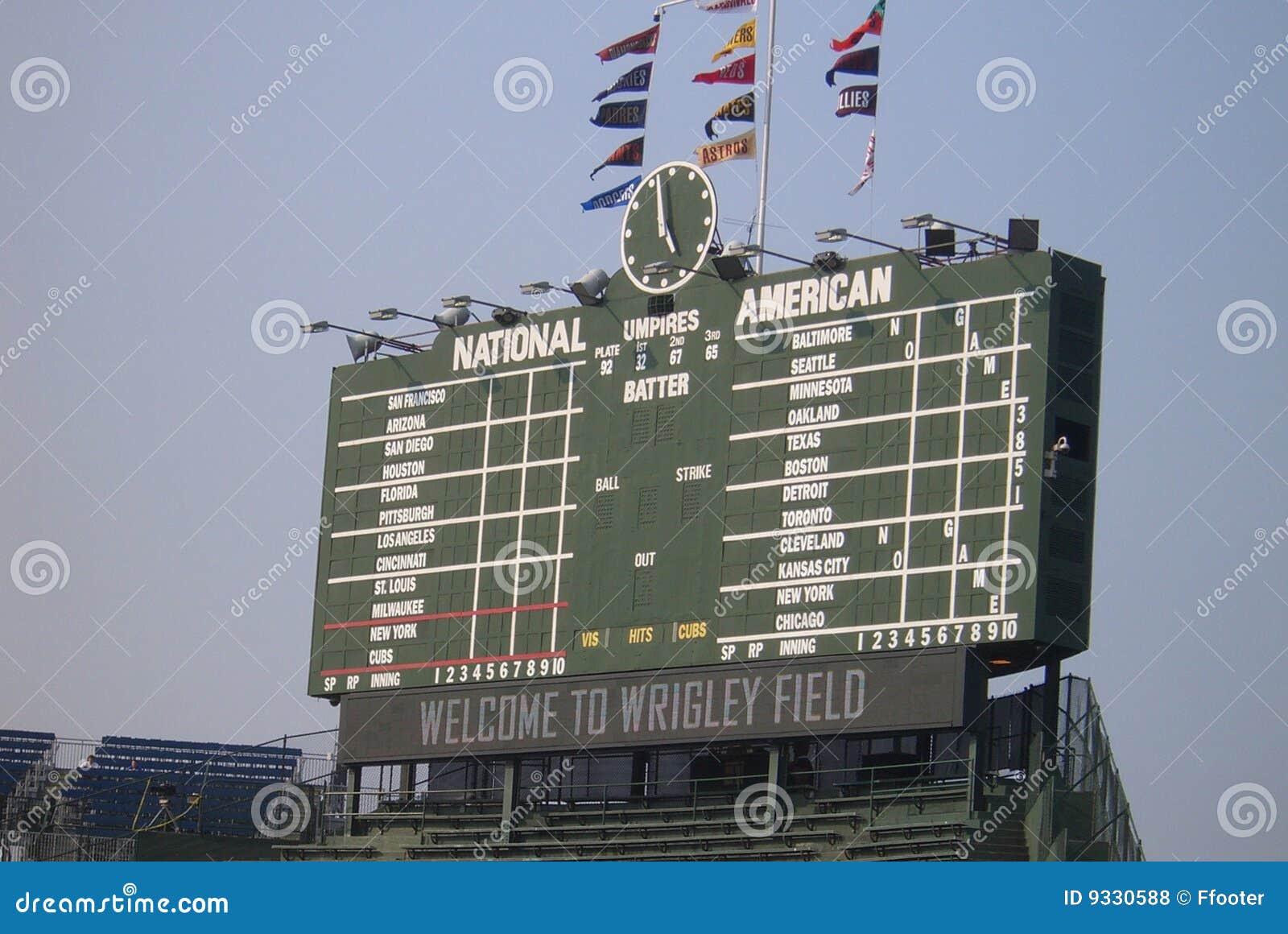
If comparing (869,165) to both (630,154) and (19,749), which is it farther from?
(19,749)

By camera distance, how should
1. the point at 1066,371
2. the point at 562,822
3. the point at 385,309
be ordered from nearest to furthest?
A: the point at 1066,371 → the point at 562,822 → the point at 385,309

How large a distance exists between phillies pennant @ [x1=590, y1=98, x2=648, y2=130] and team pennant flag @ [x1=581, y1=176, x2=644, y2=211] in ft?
2.89

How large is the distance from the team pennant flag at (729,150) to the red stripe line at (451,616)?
469 cm

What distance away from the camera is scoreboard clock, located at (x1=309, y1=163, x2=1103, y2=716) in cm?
1977

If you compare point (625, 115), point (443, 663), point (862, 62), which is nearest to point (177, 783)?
point (443, 663)

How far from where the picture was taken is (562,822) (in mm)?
23297

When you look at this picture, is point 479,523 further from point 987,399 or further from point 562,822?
point 987,399

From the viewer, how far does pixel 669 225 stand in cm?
2292

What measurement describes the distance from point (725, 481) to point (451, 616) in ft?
11.9

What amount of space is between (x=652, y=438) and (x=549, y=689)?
2.70 metres

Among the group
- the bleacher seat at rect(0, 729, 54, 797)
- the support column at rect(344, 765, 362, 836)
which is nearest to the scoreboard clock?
the support column at rect(344, 765, 362, 836)

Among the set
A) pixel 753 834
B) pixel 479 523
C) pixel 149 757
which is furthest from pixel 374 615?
pixel 149 757

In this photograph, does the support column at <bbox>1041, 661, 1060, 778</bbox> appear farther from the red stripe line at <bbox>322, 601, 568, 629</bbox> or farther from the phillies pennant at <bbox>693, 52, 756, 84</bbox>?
the phillies pennant at <bbox>693, 52, 756, 84</bbox>

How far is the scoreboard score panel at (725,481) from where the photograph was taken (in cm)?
1975
